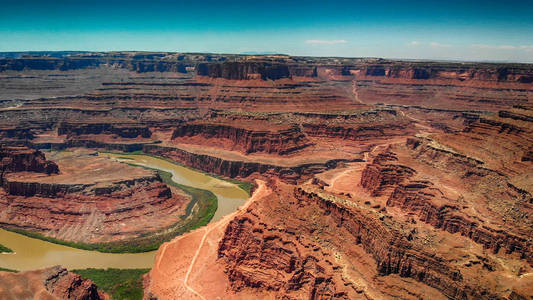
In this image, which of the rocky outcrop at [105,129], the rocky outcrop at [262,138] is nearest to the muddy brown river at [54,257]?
the rocky outcrop at [262,138]

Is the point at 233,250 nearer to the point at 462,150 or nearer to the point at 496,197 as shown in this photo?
the point at 496,197

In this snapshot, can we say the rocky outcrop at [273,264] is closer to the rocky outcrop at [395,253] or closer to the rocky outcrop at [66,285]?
the rocky outcrop at [395,253]

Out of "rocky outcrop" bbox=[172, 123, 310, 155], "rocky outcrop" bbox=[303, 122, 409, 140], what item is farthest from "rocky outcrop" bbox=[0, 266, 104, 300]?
"rocky outcrop" bbox=[303, 122, 409, 140]

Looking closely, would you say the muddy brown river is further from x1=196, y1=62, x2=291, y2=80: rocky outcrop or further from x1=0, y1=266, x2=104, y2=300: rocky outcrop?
x1=196, y1=62, x2=291, y2=80: rocky outcrop

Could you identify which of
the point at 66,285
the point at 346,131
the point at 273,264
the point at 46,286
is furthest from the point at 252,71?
the point at 46,286

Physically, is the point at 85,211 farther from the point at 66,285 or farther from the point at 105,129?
the point at 105,129

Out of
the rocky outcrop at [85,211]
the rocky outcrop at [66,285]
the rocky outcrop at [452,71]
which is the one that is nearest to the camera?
the rocky outcrop at [66,285]

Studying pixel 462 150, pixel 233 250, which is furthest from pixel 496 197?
pixel 233 250

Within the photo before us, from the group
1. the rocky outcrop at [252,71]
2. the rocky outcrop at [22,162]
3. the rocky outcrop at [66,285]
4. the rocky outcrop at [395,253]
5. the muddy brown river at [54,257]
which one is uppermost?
the rocky outcrop at [252,71]
